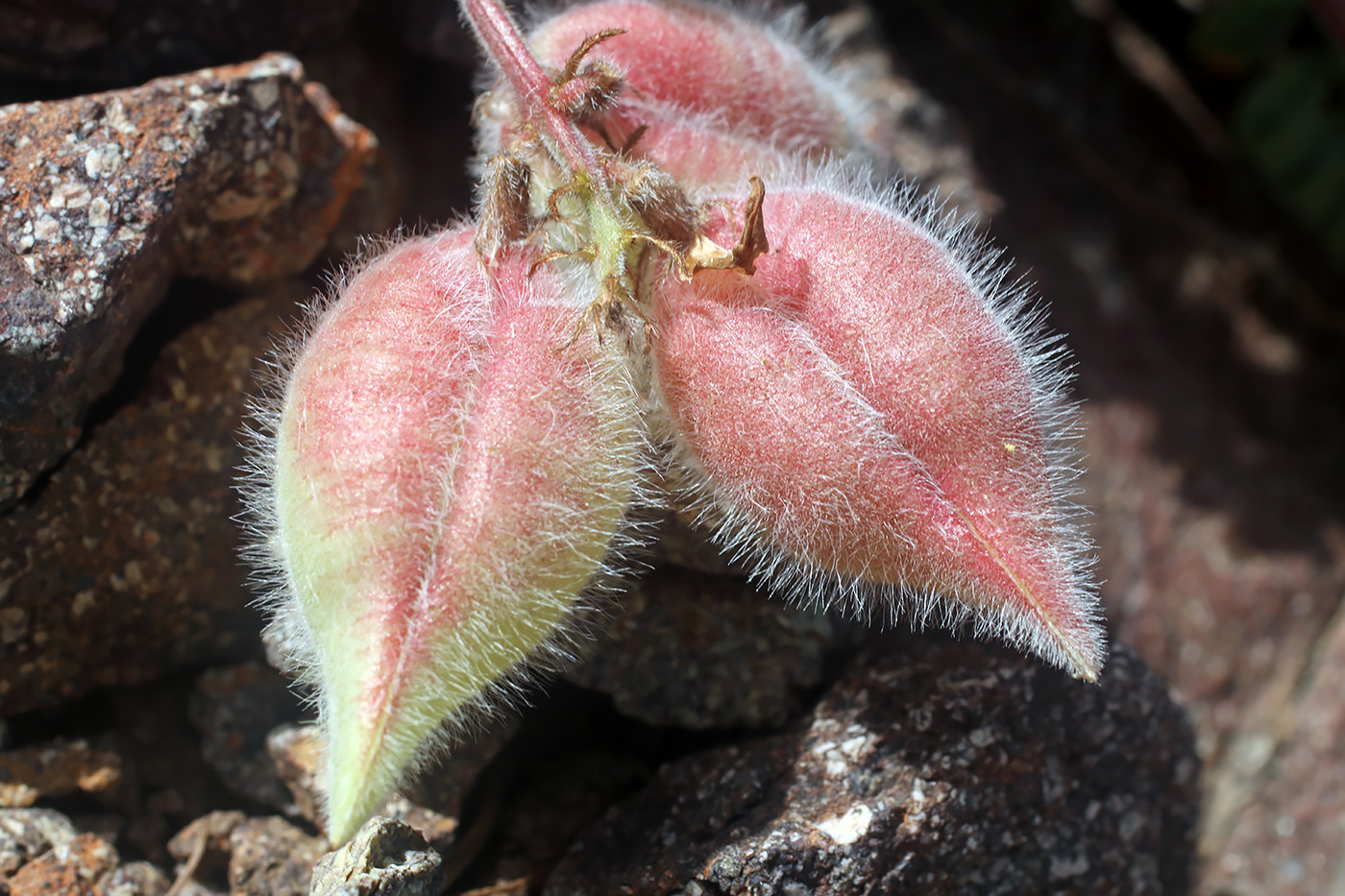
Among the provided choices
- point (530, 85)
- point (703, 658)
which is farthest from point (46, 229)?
point (703, 658)

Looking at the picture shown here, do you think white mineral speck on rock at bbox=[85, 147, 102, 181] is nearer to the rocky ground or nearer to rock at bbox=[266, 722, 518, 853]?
the rocky ground

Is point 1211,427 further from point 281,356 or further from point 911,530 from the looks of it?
point 281,356

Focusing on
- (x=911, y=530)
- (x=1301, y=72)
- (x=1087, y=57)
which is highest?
(x=1301, y=72)

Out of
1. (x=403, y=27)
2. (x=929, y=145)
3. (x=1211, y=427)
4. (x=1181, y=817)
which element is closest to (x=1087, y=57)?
(x=929, y=145)

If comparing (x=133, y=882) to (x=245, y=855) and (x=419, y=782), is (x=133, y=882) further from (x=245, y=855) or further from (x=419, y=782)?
(x=419, y=782)

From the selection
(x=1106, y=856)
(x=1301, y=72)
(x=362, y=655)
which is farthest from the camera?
(x=1301, y=72)

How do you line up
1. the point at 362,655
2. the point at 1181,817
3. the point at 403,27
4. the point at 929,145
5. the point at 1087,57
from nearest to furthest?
the point at 362,655 < the point at 1181,817 < the point at 403,27 < the point at 929,145 < the point at 1087,57

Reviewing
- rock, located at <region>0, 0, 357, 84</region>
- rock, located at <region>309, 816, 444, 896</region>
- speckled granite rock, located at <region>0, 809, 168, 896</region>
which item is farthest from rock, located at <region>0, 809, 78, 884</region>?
rock, located at <region>0, 0, 357, 84</region>
